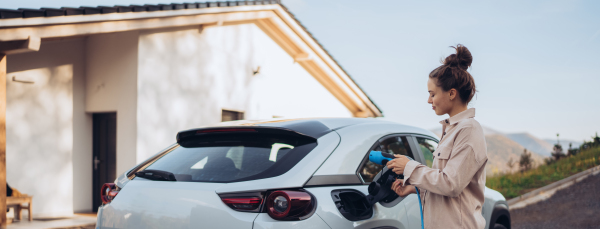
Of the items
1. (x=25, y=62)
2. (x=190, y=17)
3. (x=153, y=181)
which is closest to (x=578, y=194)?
(x=190, y=17)

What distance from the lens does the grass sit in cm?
1178

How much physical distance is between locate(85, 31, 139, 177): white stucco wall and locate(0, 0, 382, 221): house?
0.06ft

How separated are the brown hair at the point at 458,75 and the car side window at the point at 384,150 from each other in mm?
863

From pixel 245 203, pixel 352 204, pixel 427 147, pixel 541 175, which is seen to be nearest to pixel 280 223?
pixel 245 203

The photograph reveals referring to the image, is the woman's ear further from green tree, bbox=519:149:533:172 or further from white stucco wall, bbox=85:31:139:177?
green tree, bbox=519:149:533:172

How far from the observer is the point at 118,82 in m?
9.02

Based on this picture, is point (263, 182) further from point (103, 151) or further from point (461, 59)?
point (103, 151)

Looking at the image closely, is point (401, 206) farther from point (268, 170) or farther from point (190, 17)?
point (190, 17)

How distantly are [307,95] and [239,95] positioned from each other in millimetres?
3302

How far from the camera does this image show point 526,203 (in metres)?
A: 10.6

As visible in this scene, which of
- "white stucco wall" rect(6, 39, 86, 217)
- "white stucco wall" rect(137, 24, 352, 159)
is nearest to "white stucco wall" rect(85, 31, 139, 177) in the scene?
"white stucco wall" rect(137, 24, 352, 159)

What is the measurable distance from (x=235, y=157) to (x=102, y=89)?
734cm

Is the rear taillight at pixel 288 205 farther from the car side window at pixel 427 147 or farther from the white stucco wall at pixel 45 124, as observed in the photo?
the white stucco wall at pixel 45 124

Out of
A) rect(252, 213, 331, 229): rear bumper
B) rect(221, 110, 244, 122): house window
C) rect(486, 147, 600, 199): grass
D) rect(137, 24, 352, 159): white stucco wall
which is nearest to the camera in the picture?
rect(252, 213, 331, 229): rear bumper
